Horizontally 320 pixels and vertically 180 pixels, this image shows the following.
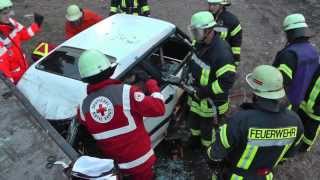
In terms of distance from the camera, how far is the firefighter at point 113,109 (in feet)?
11.5

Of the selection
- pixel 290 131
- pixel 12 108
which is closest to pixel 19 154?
pixel 12 108

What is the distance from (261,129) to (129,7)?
4.31m

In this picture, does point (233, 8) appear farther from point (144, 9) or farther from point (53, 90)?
point (53, 90)

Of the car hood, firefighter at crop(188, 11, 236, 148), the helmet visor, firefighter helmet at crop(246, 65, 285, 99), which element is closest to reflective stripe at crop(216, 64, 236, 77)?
firefighter at crop(188, 11, 236, 148)

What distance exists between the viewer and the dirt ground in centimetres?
793

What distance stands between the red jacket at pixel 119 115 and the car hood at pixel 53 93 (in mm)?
633

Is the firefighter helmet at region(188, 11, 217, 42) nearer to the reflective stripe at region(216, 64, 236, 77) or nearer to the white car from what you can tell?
the reflective stripe at region(216, 64, 236, 77)

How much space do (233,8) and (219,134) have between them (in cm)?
657

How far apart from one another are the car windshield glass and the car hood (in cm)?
8

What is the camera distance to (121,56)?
4688 mm

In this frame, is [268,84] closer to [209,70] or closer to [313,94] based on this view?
[209,70]

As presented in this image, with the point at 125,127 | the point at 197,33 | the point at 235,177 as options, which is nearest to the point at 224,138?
the point at 235,177

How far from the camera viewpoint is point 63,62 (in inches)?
192

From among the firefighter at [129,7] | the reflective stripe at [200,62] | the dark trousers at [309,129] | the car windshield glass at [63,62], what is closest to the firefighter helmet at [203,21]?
the reflective stripe at [200,62]
